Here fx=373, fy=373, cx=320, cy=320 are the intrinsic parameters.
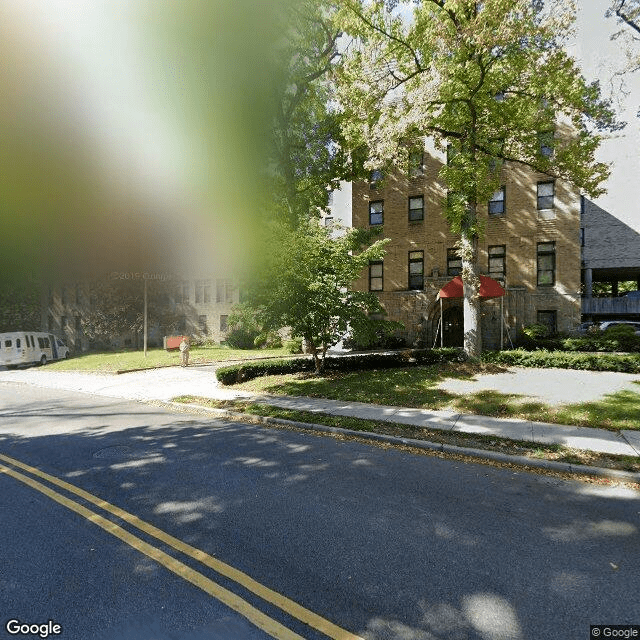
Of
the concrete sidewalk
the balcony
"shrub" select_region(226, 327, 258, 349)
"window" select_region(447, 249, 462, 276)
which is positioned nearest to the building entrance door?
"window" select_region(447, 249, 462, 276)

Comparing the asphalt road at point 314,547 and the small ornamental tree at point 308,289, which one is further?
the small ornamental tree at point 308,289

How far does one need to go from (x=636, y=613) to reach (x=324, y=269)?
39.0 feet

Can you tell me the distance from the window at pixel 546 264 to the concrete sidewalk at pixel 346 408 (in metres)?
16.6

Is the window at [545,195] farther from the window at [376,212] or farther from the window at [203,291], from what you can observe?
the window at [203,291]

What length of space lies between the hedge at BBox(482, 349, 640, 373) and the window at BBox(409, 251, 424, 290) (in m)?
8.91

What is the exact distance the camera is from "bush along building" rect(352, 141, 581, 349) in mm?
21641

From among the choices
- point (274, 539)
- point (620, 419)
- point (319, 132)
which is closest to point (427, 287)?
point (319, 132)

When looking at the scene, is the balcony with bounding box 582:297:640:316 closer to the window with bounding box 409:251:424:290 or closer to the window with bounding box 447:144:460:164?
the window with bounding box 409:251:424:290

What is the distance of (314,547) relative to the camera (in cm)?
397

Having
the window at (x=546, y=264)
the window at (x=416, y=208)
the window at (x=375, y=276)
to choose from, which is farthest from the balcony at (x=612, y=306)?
the window at (x=375, y=276)

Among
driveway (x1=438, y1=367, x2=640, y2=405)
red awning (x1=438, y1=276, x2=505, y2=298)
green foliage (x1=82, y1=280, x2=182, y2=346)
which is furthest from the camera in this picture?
green foliage (x1=82, y1=280, x2=182, y2=346)

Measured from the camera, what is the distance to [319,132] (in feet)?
69.6

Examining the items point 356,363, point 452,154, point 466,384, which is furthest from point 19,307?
point 466,384

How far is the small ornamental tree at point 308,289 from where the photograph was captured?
1319cm
